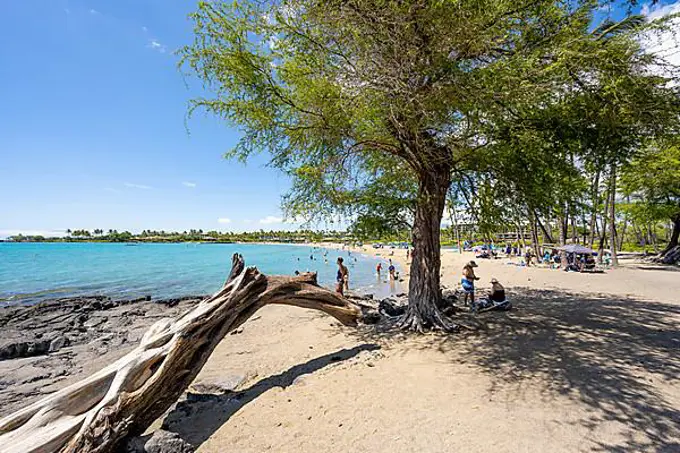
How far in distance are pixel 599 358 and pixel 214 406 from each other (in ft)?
19.7

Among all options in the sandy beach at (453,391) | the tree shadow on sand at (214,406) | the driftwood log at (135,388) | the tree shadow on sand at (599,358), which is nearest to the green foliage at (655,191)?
the tree shadow on sand at (599,358)

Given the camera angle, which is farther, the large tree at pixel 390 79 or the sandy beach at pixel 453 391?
the large tree at pixel 390 79

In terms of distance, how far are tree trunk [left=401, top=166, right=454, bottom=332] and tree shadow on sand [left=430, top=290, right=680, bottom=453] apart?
786mm

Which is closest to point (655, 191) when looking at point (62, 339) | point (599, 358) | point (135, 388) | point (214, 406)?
point (599, 358)

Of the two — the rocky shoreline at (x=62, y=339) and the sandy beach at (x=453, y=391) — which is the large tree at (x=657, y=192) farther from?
the rocky shoreline at (x=62, y=339)

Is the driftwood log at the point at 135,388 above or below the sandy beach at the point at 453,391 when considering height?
above

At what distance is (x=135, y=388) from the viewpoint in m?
3.74

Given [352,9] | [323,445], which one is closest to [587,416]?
[323,445]

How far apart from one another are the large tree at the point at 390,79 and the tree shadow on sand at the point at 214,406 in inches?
113

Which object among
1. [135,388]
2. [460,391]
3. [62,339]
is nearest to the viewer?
[135,388]

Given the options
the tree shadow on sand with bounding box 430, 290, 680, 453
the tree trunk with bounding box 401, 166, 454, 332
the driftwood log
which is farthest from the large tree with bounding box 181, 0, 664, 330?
the driftwood log

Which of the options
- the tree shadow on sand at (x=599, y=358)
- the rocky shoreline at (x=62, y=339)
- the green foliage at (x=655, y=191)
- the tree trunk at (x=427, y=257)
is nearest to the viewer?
the tree shadow on sand at (x=599, y=358)

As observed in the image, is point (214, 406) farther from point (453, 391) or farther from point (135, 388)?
point (453, 391)

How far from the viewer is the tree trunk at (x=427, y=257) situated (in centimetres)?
716
